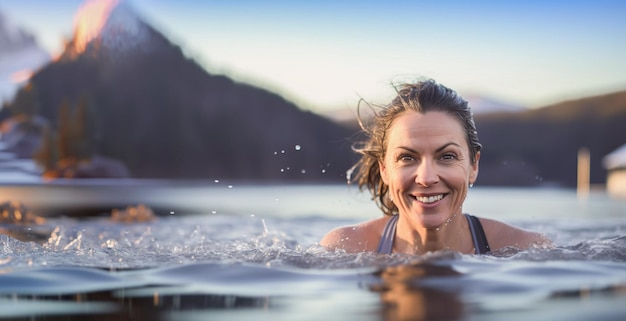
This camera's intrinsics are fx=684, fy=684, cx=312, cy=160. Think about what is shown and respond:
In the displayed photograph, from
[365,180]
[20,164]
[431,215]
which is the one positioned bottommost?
[431,215]

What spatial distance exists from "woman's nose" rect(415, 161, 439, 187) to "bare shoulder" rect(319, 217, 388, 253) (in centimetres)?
88

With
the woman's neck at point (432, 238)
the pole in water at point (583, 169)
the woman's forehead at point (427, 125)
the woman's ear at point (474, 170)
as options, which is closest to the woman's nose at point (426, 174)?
the woman's forehead at point (427, 125)

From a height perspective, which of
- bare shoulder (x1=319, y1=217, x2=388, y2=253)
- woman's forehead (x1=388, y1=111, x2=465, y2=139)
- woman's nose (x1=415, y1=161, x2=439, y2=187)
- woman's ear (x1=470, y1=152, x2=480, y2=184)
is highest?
woman's forehead (x1=388, y1=111, x2=465, y2=139)

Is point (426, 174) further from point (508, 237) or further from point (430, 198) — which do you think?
point (508, 237)

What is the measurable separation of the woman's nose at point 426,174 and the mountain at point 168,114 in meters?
24.3

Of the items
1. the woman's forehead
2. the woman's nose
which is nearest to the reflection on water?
the woman's nose

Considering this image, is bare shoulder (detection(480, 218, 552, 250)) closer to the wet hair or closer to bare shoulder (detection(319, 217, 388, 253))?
the wet hair

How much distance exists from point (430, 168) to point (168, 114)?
36.7 m

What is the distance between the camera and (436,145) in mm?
3635

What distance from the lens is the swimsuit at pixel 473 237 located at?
13.4ft

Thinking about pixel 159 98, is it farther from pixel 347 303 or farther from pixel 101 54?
pixel 347 303

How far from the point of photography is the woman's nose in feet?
11.5

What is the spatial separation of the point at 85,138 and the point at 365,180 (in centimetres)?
2826

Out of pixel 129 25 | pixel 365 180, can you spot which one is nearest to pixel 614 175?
pixel 129 25
